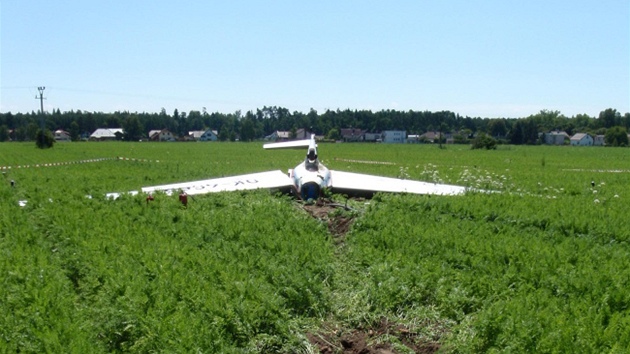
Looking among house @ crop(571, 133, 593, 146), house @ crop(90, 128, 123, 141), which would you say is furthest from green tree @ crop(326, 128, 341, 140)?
house @ crop(571, 133, 593, 146)

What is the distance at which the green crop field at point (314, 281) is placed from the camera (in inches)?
221

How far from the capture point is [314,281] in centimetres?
721

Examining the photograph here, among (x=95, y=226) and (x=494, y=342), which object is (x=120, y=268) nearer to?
(x=95, y=226)

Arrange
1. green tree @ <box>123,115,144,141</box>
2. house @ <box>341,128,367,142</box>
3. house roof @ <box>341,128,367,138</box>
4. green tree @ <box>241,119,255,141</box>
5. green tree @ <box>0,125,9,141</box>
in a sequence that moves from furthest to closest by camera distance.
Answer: house roof @ <box>341,128,367,138</box>, house @ <box>341,128,367,142</box>, green tree @ <box>241,119,255,141</box>, green tree @ <box>0,125,9,141</box>, green tree @ <box>123,115,144,141</box>

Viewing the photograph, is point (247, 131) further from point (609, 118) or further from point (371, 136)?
point (609, 118)

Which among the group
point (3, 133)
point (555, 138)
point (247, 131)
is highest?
point (247, 131)

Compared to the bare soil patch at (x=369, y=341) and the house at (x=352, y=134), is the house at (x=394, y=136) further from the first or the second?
the bare soil patch at (x=369, y=341)

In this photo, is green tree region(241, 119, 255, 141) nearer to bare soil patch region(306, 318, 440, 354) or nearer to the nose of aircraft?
the nose of aircraft

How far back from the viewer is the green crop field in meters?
5.62

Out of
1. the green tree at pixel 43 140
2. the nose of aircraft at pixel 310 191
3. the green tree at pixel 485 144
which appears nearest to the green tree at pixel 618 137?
the green tree at pixel 485 144

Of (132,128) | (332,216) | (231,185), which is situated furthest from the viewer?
(132,128)

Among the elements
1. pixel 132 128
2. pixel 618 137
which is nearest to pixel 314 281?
pixel 618 137

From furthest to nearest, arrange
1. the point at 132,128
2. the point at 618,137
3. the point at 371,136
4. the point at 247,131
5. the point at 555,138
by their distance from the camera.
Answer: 1. the point at 371,136
2. the point at 555,138
3. the point at 247,131
4. the point at 132,128
5. the point at 618,137

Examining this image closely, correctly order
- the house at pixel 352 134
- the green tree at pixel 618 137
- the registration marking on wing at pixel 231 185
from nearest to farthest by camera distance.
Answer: the registration marking on wing at pixel 231 185 < the green tree at pixel 618 137 < the house at pixel 352 134
